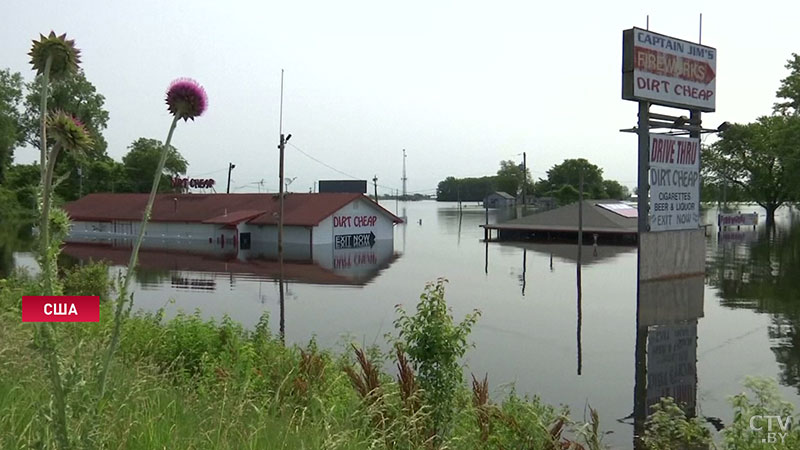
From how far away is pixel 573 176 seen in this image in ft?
424

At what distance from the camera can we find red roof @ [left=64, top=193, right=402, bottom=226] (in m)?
49.2

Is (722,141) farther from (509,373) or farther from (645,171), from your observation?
(509,373)

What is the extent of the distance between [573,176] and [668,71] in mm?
107291

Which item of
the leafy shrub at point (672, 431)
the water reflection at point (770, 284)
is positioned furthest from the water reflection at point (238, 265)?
the leafy shrub at point (672, 431)

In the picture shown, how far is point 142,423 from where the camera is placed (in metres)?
4.91

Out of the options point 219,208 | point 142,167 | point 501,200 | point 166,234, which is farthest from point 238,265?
point 501,200

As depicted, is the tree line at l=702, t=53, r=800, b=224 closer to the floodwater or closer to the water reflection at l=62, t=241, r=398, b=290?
the floodwater

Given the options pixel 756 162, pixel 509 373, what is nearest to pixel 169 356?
pixel 509 373

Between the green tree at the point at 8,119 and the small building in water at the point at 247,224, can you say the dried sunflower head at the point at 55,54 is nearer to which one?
the small building in water at the point at 247,224

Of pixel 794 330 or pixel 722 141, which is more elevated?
pixel 722 141

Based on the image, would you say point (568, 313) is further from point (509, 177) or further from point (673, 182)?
point (509, 177)

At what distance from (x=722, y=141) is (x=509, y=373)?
247 feet

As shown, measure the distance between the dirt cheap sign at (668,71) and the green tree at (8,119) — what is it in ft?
206

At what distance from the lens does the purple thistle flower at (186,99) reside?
11.2 ft
